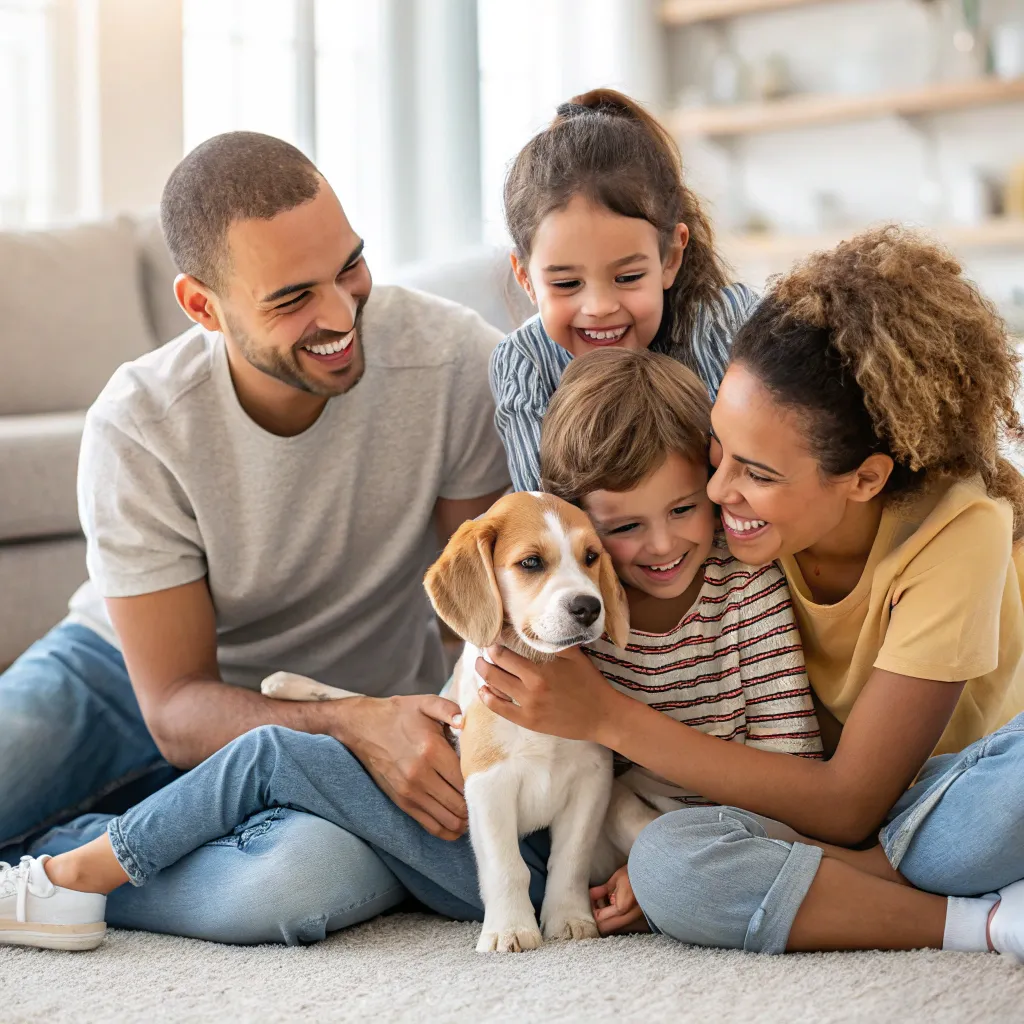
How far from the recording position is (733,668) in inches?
63.4

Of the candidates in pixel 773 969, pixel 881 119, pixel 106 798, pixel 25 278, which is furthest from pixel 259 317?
pixel 881 119

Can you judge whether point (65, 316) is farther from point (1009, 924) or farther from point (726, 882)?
point (1009, 924)

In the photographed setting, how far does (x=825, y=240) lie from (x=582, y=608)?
4217 mm

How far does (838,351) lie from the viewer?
151 cm

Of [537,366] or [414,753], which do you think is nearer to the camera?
[414,753]

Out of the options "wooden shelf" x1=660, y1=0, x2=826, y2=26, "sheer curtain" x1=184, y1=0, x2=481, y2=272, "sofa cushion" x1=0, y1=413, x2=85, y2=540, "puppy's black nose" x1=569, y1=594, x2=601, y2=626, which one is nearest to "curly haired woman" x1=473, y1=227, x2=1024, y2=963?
"puppy's black nose" x1=569, y1=594, x2=601, y2=626

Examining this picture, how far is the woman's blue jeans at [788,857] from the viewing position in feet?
4.57

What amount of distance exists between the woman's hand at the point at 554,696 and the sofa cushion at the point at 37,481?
162cm

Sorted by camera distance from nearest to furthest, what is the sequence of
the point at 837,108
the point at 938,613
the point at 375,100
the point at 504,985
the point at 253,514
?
1. the point at 504,985
2. the point at 938,613
3. the point at 253,514
4. the point at 375,100
5. the point at 837,108

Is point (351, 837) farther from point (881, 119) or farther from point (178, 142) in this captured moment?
point (881, 119)

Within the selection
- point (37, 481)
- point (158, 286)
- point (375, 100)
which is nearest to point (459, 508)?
point (37, 481)

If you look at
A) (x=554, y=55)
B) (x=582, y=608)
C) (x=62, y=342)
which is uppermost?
(x=554, y=55)

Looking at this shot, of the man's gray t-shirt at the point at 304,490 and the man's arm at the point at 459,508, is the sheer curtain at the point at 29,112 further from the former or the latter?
the man's arm at the point at 459,508

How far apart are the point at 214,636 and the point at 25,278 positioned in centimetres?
183
